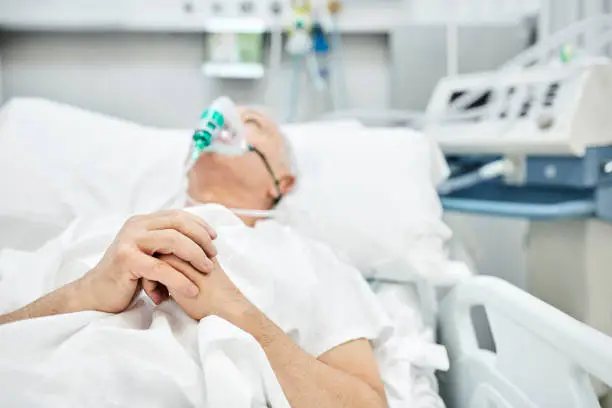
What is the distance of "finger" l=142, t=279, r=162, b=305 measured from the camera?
3.12 feet

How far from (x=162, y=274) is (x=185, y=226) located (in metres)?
0.08

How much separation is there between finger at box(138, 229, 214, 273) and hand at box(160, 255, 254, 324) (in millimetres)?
23

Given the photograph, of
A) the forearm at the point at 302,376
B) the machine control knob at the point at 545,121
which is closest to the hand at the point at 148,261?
the forearm at the point at 302,376

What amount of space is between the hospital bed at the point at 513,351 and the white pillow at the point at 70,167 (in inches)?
30.0

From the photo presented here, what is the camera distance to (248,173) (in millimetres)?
1383

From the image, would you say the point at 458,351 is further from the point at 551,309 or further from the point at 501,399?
the point at 551,309

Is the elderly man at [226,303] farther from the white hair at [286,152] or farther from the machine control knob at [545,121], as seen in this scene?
the machine control knob at [545,121]

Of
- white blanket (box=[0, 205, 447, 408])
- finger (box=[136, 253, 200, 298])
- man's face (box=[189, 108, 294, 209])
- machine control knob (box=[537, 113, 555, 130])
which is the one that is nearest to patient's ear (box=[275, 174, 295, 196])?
man's face (box=[189, 108, 294, 209])

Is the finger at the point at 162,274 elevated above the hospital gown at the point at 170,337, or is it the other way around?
the finger at the point at 162,274

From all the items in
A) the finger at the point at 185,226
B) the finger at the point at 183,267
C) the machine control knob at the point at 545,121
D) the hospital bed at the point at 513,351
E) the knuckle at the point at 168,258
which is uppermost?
the machine control knob at the point at 545,121

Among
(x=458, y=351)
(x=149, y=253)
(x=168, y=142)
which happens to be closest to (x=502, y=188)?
(x=458, y=351)

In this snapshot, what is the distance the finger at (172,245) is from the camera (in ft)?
2.99

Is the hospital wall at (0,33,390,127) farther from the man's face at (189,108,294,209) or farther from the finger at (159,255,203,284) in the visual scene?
the finger at (159,255,203,284)

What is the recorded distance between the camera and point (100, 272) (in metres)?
0.94
